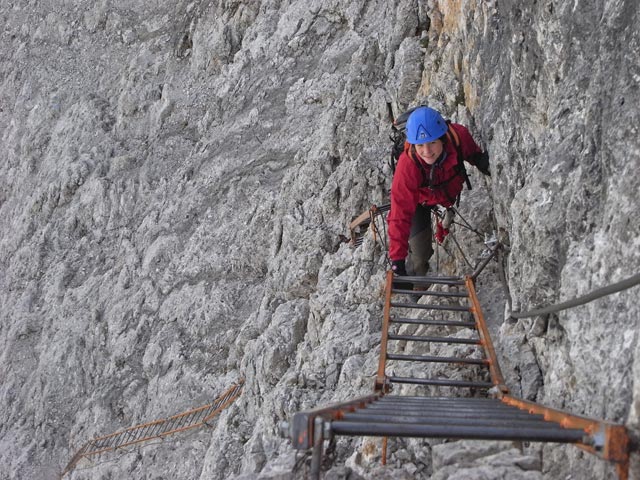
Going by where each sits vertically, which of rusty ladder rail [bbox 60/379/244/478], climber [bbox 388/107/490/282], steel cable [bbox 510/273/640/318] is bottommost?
rusty ladder rail [bbox 60/379/244/478]

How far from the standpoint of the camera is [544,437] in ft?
9.04

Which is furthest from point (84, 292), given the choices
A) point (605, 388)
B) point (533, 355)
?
point (605, 388)

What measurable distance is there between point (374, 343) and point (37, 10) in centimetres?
2812

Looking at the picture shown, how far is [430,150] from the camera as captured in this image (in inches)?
237

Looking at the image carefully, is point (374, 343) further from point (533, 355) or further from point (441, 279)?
point (533, 355)

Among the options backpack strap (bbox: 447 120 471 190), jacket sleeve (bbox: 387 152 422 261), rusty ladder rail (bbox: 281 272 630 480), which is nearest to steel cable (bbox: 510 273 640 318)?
rusty ladder rail (bbox: 281 272 630 480)

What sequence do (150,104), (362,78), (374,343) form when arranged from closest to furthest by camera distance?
(374,343) → (362,78) → (150,104)

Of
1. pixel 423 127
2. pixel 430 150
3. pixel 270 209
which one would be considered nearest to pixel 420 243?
pixel 430 150

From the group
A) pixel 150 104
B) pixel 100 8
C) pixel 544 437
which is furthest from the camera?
pixel 100 8

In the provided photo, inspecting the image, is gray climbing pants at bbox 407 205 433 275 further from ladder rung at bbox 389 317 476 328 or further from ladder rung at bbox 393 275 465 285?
ladder rung at bbox 389 317 476 328

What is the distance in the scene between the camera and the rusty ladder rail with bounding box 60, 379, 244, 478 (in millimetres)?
11297

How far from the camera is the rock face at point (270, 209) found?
13.1ft

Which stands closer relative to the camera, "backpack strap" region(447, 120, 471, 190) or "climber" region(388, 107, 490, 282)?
"climber" region(388, 107, 490, 282)

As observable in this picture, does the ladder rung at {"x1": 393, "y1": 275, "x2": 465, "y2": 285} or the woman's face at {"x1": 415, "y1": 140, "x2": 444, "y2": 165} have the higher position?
the woman's face at {"x1": 415, "y1": 140, "x2": 444, "y2": 165}
